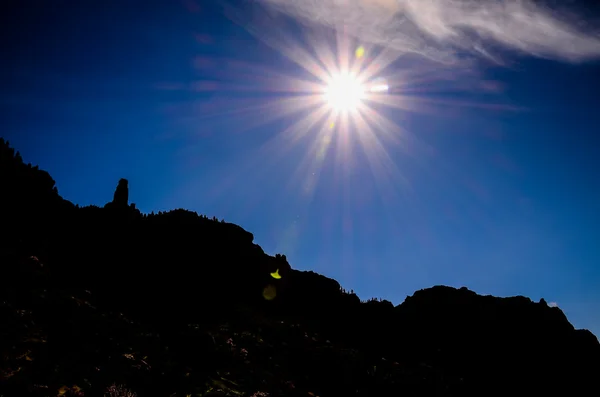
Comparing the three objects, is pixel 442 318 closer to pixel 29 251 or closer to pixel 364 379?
pixel 364 379

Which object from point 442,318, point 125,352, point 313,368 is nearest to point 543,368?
point 442,318

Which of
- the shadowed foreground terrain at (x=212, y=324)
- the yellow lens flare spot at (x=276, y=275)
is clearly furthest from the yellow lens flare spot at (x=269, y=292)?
the yellow lens flare spot at (x=276, y=275)

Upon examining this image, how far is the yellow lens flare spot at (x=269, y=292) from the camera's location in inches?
1964

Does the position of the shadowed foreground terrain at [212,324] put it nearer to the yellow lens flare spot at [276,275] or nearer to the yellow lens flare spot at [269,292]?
the yellow lens flare spot at [269,292]

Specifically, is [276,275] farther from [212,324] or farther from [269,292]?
[212,324]

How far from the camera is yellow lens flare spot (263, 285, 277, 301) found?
49.9m

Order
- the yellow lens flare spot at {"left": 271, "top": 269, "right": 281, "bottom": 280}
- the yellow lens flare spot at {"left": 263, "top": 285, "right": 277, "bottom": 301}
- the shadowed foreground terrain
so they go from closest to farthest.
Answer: the shadowed foreground terrain < the yellow lens flare spot at {"left": 263, "top": 285, "right": 277, "bottom": 301} < the yellow lens flare spot at {"left": 271, "top": 269, "right": 281, "bottom": 280}

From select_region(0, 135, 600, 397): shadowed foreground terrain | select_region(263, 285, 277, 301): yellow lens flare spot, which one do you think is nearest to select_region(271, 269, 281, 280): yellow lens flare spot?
select_region(0, 135, 600, 397): shadowed foreground terrain

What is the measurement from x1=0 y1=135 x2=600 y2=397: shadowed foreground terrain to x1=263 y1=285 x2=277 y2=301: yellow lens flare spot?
0.71ft

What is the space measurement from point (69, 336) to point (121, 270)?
799 inches

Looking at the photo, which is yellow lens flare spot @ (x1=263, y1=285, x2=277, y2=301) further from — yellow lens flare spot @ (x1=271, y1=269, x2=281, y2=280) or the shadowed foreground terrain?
yellow lens flare spot @ (x1=271, y1=269, x2=281, y2=280)

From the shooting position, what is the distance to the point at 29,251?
102 feet

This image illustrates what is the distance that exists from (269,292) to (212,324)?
641 inches

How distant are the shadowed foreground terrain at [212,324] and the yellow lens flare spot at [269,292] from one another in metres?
0.22
